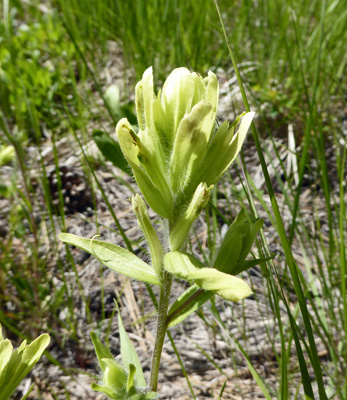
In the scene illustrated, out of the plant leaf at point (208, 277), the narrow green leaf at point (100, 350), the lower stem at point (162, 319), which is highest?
the plant leaf at point (208, 277)

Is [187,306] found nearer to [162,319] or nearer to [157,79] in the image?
[162,319]

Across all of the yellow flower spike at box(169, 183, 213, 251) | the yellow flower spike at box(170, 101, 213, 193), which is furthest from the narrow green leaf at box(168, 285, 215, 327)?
the yellow flower spike at box(170, 101, 213, 193)

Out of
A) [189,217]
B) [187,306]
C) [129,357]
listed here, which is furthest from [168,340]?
[189,217]

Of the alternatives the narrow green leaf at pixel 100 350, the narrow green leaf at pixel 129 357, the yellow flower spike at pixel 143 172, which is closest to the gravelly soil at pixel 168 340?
the narrow green leaf at pixel 129 357

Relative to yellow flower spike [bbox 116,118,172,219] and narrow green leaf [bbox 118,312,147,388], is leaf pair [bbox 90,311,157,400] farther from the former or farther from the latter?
yellow flower spike [bbox 116,118,172,219]

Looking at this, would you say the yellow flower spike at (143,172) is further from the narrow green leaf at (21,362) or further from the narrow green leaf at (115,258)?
the narrow green leaf at (21,362)

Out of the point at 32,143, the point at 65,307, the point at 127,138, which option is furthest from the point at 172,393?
the point at 32,143
